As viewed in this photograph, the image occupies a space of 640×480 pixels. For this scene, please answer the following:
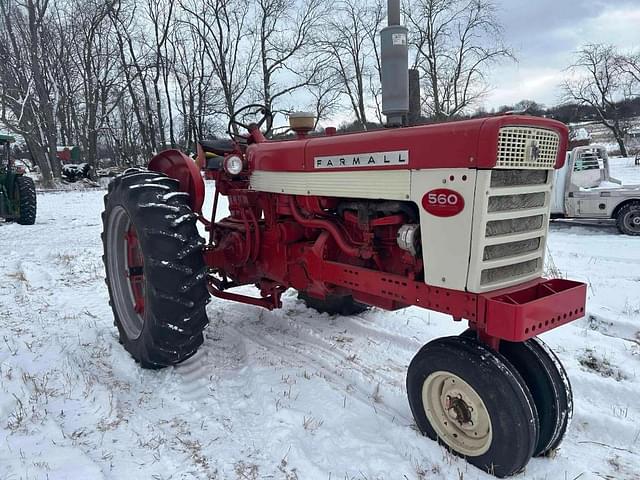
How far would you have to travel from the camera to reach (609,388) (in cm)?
308

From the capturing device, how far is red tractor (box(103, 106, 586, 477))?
87.0 inches

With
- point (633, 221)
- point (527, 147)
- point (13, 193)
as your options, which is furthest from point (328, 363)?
point (13, 193)

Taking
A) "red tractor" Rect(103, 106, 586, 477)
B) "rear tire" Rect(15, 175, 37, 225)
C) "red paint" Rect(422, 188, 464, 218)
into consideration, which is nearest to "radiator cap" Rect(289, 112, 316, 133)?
"red tractor" Rect(103, 106, 586, 477)

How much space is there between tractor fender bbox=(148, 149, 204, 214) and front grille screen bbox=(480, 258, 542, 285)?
2.41 meters

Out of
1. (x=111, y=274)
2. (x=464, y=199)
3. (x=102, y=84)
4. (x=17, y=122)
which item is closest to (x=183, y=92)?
(x=102, y=84)

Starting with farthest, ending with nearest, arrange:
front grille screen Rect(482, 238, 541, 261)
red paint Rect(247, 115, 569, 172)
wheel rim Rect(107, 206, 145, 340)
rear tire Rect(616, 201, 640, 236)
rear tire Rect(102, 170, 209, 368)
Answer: rear tire Rect(616, 201, 640, 236), wheel rim Rect(107, 206, 145, 340), rear tire Rect(102, 170, 209, 368), front grille screen Rect(482, 238, 541, 261), red paint Rect(247, 115, 569, 172)

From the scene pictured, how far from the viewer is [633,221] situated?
938cm

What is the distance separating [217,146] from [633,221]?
8.38 m

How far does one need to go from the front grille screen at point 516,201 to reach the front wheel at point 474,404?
25.4 inches

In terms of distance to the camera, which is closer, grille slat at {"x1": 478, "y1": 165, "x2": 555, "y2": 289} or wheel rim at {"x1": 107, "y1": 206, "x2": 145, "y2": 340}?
grille slat at {"x1": 478, "y1": 165, "x2": 555, "y2": 289}

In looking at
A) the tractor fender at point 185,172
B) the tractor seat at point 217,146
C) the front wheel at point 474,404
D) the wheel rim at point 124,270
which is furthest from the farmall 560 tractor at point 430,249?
the tractor seat at point 217,146

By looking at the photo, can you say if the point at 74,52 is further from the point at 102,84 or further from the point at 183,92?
the point at 183,92

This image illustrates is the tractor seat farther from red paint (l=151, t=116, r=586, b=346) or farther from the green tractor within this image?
the green tractor

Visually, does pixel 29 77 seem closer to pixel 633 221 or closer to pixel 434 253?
pixel 633 221
